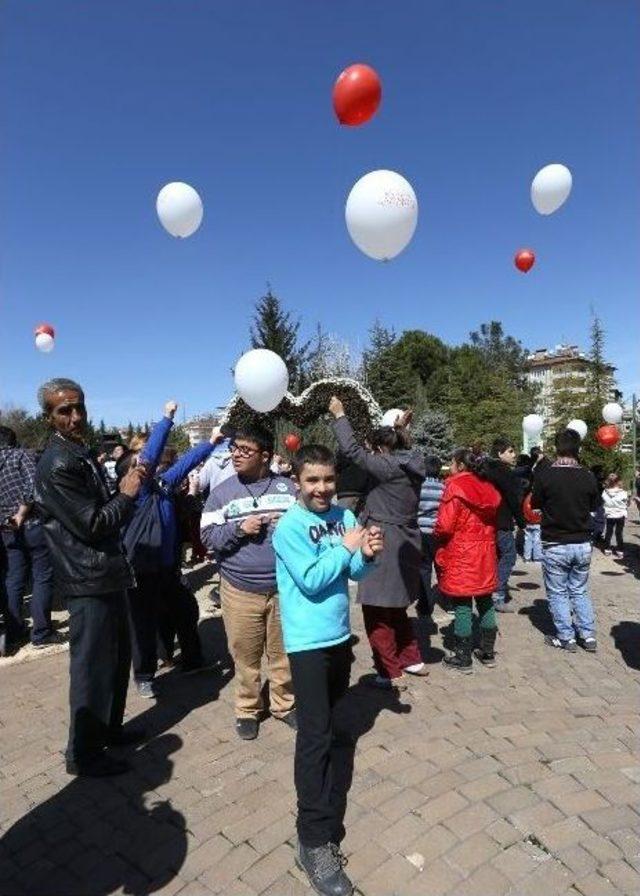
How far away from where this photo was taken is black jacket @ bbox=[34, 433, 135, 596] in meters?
2.91

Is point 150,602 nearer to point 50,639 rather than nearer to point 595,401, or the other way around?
point 50,639

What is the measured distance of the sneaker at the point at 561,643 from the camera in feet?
15.8

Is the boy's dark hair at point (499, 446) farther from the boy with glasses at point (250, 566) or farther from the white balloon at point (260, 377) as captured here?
the boy with glasses at point (250, 566)

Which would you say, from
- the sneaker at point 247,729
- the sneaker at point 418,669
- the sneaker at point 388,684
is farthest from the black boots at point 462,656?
the sneaker at point 247,729

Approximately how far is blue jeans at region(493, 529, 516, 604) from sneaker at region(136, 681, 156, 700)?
381 centimetres

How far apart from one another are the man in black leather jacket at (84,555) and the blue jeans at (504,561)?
4.32 metres

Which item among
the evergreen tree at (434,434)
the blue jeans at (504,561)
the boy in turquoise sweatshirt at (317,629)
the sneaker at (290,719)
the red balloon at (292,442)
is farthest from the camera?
the evergreen tree at (434,434)

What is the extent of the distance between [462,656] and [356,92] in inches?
179

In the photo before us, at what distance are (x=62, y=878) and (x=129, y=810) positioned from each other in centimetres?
45

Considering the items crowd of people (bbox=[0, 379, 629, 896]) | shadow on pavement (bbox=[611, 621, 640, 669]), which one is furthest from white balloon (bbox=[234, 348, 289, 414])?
shadow on pavement (bbox=[611, 621, 640, 669])

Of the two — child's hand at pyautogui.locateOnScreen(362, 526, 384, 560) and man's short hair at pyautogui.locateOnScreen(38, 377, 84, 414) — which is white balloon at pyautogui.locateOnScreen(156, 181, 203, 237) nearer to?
man's short hair at pyautogui.locateOnScreen(38, 377, 84, 414)

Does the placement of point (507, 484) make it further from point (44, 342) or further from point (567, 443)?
point (44, 342)

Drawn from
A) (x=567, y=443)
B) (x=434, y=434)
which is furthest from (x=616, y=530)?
(x=434, y=434)

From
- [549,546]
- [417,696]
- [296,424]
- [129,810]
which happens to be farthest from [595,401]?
[129,810]
